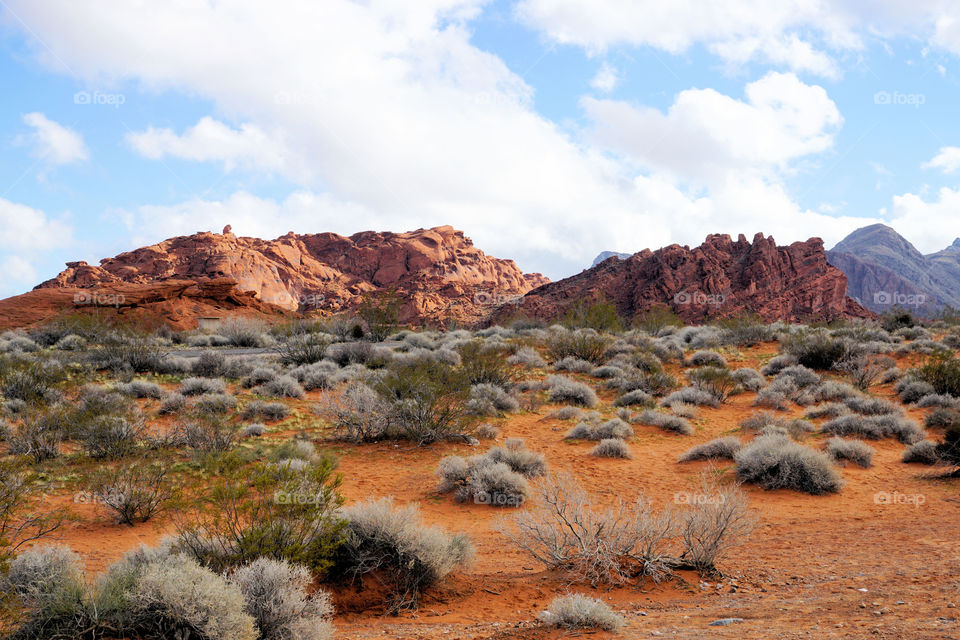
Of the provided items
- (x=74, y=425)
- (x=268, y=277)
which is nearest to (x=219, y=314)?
(x=74, y=425)

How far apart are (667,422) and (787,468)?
14.1ft

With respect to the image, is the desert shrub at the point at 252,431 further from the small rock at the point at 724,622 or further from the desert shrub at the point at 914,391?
the desert shrub at the point at 914,391

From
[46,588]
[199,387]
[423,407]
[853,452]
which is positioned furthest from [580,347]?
[46,588]

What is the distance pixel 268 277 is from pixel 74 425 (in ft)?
Answer: 276

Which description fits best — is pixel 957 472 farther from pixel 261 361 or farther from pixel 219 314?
pixel 219 314

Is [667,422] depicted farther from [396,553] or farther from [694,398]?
[396,553]

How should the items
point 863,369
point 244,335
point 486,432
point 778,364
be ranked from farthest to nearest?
point 244,335
point 778,364
point 863,369
point 486,432

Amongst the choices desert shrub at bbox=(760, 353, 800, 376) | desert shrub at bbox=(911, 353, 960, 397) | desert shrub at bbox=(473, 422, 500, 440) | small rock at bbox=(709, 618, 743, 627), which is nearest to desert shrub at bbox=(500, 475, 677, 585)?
Result: small rock at bbox=(709, 618, 743, 627)

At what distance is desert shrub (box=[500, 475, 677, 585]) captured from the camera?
19.1 feet

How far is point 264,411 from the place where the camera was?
13.4 metres

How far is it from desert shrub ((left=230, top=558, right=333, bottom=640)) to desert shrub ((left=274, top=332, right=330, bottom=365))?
16.6 m

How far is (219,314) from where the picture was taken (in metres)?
38.9

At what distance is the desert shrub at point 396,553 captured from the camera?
562 cm

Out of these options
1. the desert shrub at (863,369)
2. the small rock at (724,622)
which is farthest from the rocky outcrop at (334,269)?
the small rock at (724,622)
